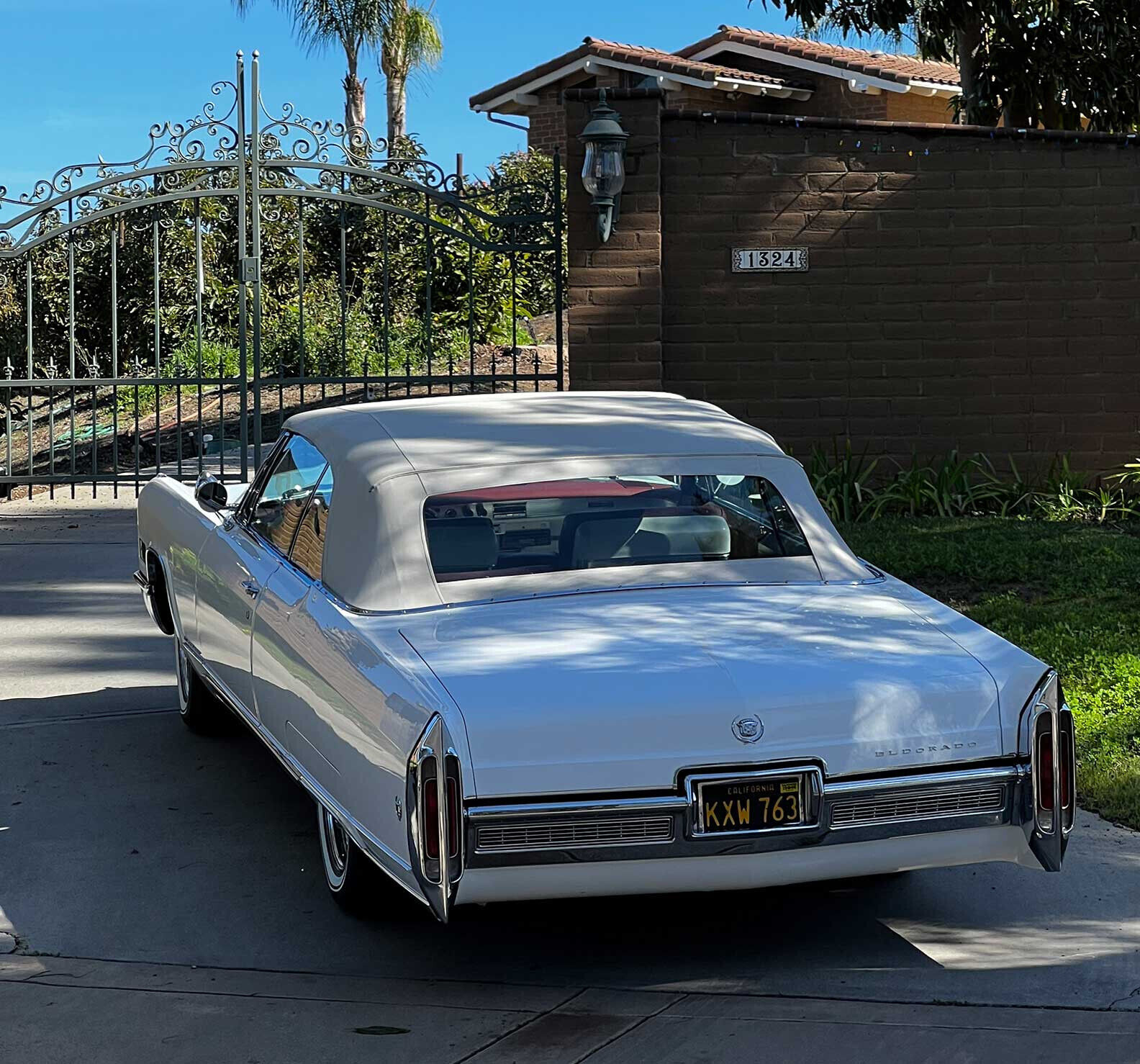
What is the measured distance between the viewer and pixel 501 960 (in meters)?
4.32

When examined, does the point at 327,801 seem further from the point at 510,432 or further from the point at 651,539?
the point at 510,432

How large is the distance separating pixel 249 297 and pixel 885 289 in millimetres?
8291

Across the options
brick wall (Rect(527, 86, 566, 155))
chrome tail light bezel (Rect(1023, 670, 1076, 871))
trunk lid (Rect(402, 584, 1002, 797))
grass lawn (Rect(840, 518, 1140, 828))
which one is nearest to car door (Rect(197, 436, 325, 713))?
trunk lid (Rect(402, 584, 1002, 797))

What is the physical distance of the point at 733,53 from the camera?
2780 centimetres

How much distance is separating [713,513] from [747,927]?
1329mm

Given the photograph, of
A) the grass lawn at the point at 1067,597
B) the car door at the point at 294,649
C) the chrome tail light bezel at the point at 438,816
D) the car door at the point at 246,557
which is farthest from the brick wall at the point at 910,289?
the chrome tail light bezel at the point at 438,816

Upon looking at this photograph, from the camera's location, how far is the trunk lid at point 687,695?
3781mm

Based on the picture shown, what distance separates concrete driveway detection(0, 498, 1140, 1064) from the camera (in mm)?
3750

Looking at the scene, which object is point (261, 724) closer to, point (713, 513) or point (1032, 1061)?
point (713, 513)

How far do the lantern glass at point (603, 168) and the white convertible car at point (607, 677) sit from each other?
580cm

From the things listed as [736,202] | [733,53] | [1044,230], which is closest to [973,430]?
[1044,230]

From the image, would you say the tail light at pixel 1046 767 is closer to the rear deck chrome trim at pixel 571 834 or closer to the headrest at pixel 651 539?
the rear deck chrome trim at pixel 571 834

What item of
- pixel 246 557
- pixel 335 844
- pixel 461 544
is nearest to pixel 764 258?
pixel 246 557

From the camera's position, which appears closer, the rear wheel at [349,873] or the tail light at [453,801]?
the tail light at [453,801]
